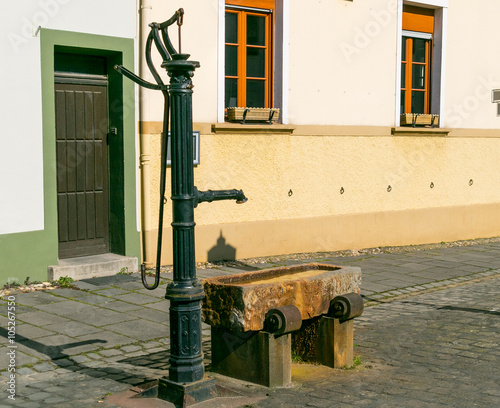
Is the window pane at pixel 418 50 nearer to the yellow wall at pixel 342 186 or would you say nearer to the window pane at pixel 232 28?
the yellow wall at pixel 342 186

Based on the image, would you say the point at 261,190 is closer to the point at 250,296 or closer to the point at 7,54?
the point at 7,54

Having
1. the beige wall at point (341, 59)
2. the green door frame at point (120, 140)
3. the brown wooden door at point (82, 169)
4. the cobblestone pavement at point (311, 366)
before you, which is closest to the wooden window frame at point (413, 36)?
the beige wall at point (341, 59)

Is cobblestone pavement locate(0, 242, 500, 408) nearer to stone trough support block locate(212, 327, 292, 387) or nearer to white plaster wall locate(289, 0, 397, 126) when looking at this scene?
stone trough support block locate(212, 327, 292, 387)

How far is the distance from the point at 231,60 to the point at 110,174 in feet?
8.45

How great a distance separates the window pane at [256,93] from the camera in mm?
11234

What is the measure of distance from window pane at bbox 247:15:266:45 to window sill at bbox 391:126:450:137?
9.53 ft

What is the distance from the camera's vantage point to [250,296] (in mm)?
5191

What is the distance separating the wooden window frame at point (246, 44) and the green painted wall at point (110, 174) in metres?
1.88

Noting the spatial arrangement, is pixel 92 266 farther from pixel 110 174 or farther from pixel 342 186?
pixel 342 186

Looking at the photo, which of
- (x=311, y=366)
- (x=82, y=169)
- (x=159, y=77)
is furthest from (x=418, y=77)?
(x=159, y=77)

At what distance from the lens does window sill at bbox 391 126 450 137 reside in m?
12.7

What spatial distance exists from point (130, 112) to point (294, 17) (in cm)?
322

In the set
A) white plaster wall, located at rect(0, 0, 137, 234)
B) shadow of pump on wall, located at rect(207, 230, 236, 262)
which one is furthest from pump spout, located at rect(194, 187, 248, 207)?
shadow of pump on wall, located at rect(207, 230, 236, 262)

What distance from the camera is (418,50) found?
1354 centimetres
